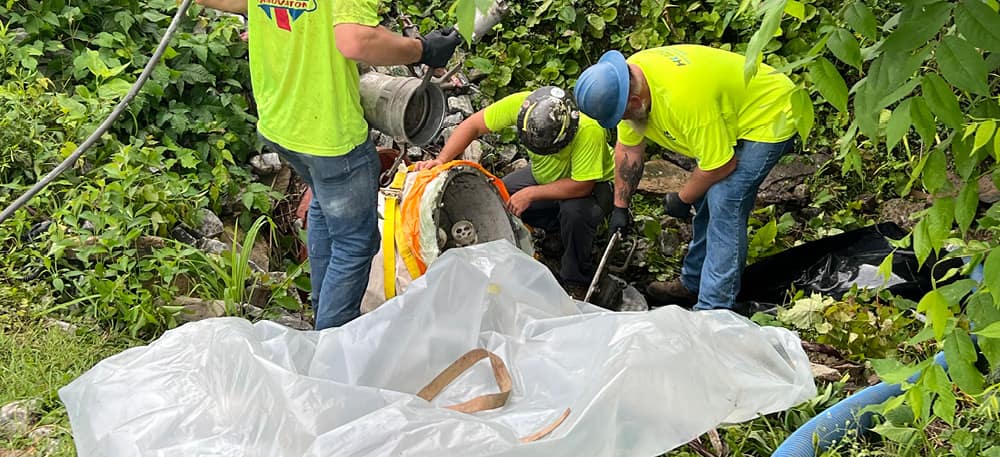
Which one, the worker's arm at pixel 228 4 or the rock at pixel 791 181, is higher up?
the worker's arm at pixel 228 4

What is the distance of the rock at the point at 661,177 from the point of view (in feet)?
16.5

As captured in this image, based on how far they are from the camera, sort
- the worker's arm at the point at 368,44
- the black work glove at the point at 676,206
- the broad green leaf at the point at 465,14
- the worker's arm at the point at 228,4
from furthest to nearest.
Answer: the black work glove at the point at 676,206, the worker's arm at the point at 228,4, the worker's arm at the point at 368,44, the broad green leaf at the point at 465,14

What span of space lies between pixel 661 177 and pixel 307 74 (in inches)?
109

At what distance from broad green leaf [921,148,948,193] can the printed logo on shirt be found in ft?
6.09

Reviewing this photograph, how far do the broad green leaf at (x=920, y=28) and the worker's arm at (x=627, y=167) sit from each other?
2.50 metres

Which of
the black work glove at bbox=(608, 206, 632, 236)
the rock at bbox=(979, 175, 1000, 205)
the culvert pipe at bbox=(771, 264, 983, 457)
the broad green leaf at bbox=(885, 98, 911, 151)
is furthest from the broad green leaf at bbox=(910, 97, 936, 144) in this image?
the rock at bbox=(979, 175, 1000, 205)

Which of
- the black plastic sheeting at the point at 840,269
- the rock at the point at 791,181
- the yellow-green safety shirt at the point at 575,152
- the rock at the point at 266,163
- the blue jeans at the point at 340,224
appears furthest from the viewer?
the rock at the point at 791,181

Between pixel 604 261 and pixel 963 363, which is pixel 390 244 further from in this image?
pixel 963 363

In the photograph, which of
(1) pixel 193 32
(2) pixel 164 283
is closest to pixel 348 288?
(2) pixel 164 283

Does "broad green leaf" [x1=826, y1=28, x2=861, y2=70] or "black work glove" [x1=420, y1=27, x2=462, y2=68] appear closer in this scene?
"broad green leaf" [x1=826, y1=28, x2=861, y2=70]

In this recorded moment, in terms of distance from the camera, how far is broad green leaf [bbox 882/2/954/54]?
4.10 feet

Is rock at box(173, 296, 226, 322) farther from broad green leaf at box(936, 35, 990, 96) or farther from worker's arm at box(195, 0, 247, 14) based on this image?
broad green leaf at box(936, 35, 990, 96)

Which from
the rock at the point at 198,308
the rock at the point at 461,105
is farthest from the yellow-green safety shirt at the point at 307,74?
the rock at the point at 461,105

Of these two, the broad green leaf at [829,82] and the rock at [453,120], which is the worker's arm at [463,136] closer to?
the rock at [453,120]
